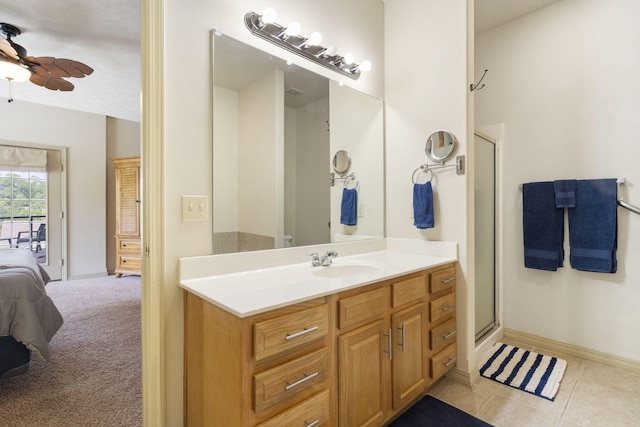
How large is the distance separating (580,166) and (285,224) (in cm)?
224

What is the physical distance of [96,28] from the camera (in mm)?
2502

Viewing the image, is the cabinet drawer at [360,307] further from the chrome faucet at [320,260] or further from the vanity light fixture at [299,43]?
the vanity light fixture at [299,43]

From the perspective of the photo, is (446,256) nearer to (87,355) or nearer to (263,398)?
(263,398)

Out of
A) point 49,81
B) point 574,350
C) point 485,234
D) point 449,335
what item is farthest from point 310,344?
point 49,81

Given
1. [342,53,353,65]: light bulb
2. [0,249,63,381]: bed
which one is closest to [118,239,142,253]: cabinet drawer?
[0,249,63,381]: bed

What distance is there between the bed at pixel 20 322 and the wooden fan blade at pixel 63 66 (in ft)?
5.46

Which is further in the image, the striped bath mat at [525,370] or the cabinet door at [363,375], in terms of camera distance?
the striped bath mat at [525,370]

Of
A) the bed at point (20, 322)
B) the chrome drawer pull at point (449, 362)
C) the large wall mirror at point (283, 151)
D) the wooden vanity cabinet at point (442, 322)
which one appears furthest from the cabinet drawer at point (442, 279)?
the bed at point (20, 322)

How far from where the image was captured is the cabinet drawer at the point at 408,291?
58.9 inches

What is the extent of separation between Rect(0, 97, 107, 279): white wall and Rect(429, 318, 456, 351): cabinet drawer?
5146 millimetres

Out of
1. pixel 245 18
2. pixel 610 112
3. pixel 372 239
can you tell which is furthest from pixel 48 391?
pixel 610 112

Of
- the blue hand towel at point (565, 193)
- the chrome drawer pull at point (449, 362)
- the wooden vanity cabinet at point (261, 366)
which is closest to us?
the wooden vanity cabinet at point (261, 366)

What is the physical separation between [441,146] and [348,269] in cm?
101

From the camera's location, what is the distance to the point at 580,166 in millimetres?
2258
